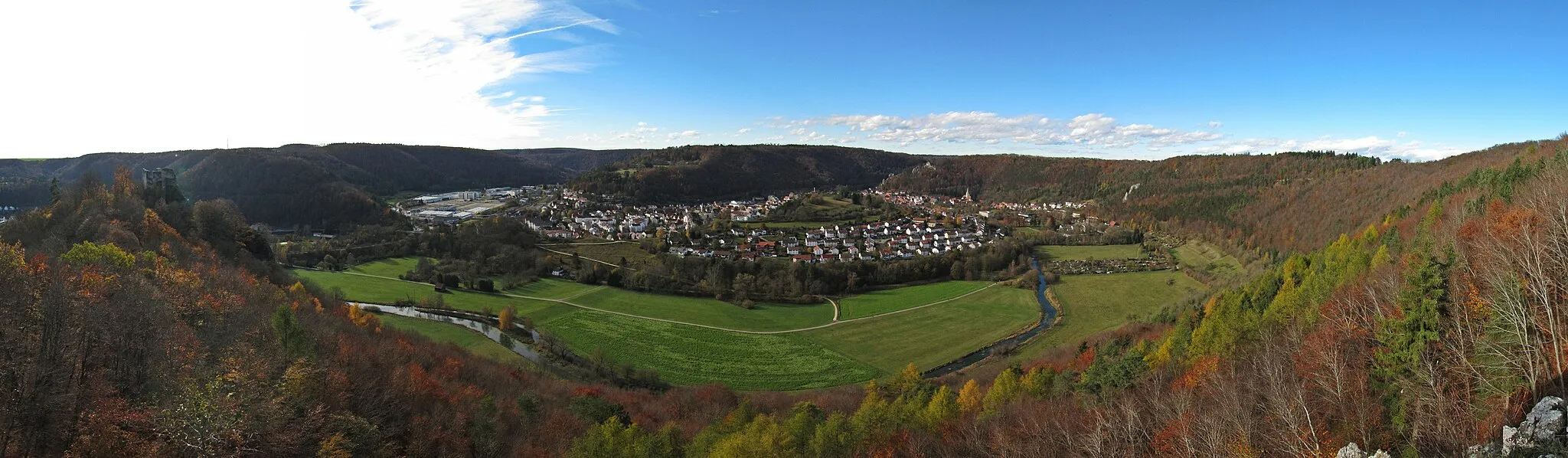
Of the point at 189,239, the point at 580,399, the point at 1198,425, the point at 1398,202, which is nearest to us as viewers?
the point at 1198,425

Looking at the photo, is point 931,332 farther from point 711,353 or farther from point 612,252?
point 612,252

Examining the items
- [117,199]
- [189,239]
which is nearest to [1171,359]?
[189,239]

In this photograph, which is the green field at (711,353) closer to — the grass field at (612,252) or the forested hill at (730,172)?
the grass field at (612,252)

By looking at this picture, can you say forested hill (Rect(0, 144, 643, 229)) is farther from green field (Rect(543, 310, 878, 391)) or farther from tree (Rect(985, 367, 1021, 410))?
tree (Rect(985, 367, 1021, 410))

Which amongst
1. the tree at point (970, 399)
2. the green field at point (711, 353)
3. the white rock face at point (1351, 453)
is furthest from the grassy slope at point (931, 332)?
the white rock face at point (1351, 453)

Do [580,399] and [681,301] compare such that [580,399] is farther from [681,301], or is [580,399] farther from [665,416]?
[681,301]

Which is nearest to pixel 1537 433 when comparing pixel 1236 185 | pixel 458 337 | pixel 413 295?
pixel 458 337

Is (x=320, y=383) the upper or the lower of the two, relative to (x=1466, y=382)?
lower
